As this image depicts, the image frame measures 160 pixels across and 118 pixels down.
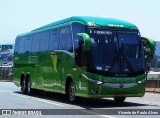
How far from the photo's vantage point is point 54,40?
20938 mm


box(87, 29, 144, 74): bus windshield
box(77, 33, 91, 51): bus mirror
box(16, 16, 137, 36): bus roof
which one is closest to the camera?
box(77, 33, 91, 51): bus mirror

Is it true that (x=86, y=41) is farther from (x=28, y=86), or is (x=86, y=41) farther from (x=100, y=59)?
(x=28, y=86)

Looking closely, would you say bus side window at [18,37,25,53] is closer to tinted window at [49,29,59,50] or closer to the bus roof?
tinted window at [49,29,59,50]

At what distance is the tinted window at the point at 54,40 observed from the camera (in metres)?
20.5

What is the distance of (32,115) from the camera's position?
1380cm

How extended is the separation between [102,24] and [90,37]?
2.97 ft

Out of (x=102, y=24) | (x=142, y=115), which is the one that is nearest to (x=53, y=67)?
(x=102, y=24)

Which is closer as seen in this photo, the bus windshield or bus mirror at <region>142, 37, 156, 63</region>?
the bus windshield

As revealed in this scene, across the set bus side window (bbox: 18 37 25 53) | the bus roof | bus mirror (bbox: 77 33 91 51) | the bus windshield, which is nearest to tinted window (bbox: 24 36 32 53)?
bus side window (bbox: 18 37 25 53)

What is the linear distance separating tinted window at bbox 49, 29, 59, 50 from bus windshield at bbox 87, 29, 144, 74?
3.69 m

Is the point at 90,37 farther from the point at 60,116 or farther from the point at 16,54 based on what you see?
the point at 16,54

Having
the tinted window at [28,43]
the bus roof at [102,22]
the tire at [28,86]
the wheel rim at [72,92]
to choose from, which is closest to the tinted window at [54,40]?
the bus roof at [102,22]

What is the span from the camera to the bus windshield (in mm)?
16859

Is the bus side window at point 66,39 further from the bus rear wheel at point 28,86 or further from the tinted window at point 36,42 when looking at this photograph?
the bus rear wheel at point 28,86
